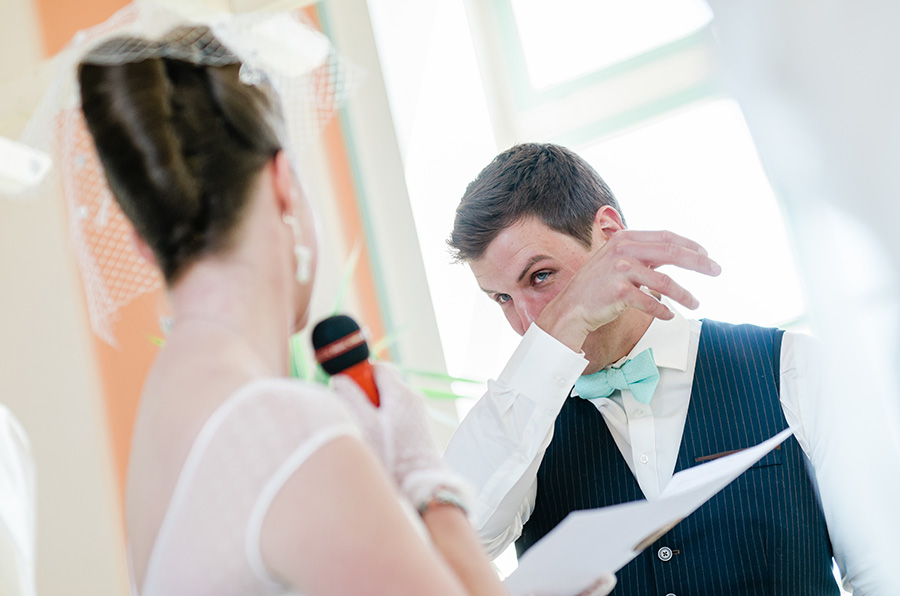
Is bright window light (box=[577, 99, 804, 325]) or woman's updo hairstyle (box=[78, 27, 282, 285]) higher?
woman's updo hairstyle (box=[78, 27, 282, 285])

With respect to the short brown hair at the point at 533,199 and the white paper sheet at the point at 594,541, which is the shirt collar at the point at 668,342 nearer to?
the short brown hair at the point at 533,199

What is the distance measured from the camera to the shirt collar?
1742 mm

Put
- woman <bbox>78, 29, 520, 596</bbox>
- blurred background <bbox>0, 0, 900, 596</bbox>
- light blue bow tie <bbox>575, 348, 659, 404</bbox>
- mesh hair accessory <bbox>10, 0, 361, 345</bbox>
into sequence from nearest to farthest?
woman <bbox>78, 29, 520, 596</bbox> → mesh hair accessory <bbox>10, 0, 361, 345</bbox> → light blue bow tie <bbox>575, 348, 659, 404</bbox> → blurred background <bbox>0, 0, 900, 596</bbox>

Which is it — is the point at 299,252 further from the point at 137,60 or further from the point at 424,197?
the point at 424,197

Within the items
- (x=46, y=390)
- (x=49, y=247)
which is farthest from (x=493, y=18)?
(x=46, y=390)

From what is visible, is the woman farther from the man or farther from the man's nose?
the man's nose

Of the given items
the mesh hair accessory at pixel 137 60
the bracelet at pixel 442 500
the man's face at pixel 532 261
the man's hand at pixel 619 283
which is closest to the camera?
the bracelet at pixel 442 500

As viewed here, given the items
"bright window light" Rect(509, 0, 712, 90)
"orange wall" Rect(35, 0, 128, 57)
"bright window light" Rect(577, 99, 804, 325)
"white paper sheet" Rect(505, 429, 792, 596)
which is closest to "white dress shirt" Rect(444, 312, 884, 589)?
"white paper sheet" Rect(505, 429, 792, 596)

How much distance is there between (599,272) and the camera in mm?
1566

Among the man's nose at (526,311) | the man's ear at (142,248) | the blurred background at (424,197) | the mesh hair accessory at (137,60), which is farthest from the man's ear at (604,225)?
the man's ear at (142,248)

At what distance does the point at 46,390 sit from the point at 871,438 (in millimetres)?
2291

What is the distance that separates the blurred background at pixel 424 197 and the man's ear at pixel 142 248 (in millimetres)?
804

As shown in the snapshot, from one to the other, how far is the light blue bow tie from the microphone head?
0.93 meters

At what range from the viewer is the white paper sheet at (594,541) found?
901mm
